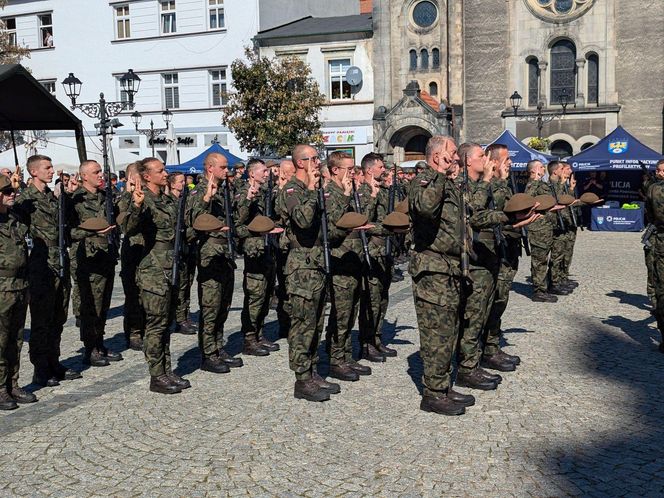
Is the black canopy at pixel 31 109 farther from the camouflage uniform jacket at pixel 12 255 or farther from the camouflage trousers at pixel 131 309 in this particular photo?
the camouflage uniform jacket at pixel 12 255

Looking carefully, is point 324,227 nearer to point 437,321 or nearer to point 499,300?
point 437,321

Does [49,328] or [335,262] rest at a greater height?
[335,262]

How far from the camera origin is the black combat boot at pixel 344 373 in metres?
7.86

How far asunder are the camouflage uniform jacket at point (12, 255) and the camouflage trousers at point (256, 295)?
2.80m

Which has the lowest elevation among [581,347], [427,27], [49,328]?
[581,347]

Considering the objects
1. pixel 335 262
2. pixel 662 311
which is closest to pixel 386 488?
pixel 335 262

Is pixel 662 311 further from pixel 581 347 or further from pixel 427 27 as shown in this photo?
pixel 427 27

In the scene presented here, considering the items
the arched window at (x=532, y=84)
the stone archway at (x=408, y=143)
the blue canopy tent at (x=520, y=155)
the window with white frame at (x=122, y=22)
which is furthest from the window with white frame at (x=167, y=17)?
the blue canopy tent at (x=520, y=155)

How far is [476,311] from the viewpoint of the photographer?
296 inches

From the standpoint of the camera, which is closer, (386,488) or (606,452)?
(386,488)

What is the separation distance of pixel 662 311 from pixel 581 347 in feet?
3.18

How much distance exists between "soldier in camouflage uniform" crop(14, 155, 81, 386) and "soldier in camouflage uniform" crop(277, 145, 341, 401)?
244 centimetres

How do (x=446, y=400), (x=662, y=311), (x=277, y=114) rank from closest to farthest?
(x=446, y=400) → (x=662, y=311) → (x=277, y=114)

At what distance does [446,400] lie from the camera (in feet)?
22.1
